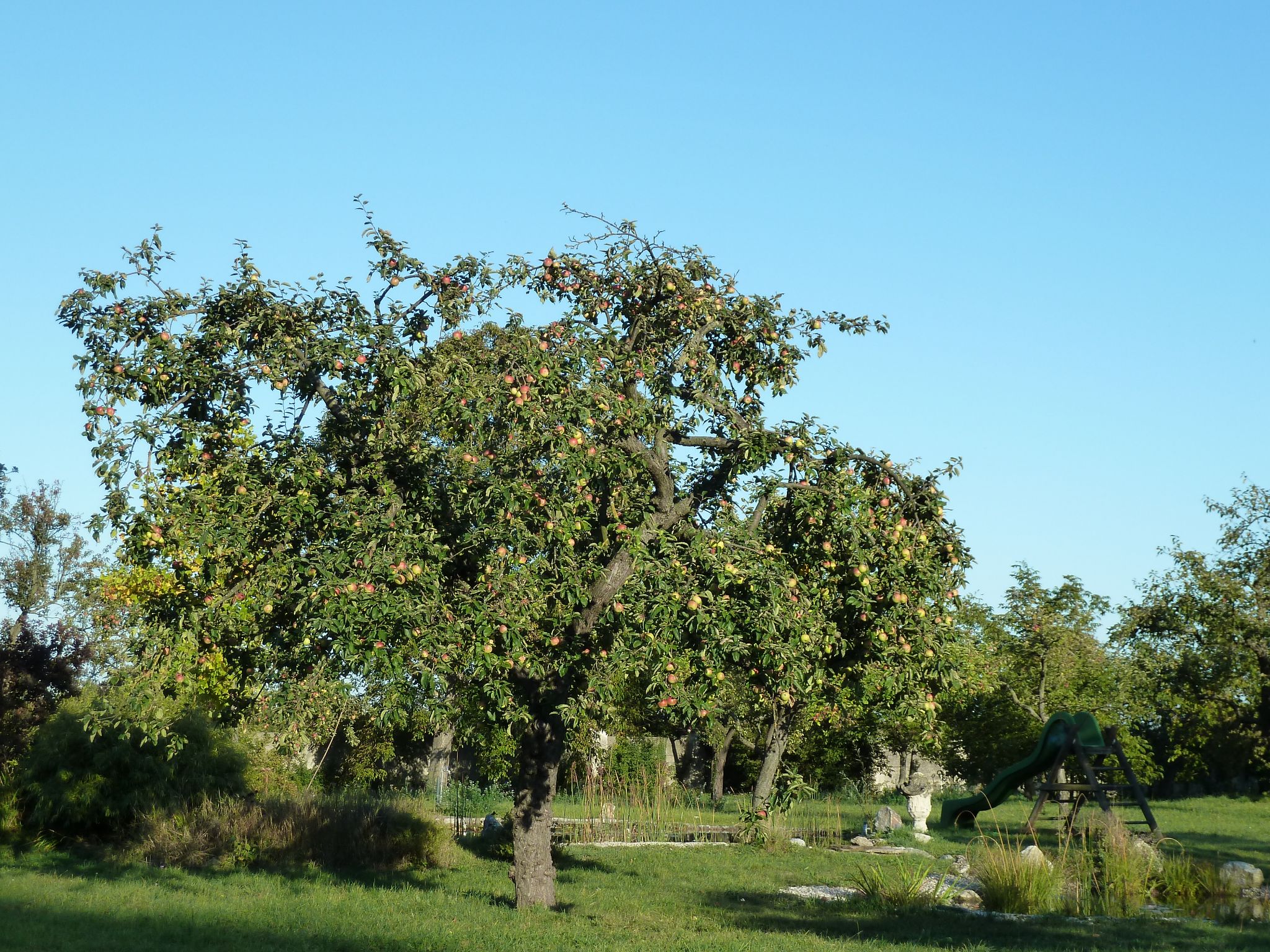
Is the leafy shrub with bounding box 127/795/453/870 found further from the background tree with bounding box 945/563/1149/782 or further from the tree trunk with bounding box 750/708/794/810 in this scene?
the background tree with bounding box 945/563/1149/782

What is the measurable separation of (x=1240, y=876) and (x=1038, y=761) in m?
5.50

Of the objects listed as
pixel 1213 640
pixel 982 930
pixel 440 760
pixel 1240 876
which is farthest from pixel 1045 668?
pixel 440 760

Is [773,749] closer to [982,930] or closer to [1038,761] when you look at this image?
[1038,761]

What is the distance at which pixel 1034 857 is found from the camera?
15.1 metres

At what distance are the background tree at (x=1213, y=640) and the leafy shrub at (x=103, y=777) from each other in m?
→ 18.5

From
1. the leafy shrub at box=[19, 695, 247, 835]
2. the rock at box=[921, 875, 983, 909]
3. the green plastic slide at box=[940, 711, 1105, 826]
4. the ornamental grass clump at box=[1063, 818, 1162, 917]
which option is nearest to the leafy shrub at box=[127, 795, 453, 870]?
the leafy shrub at box=[19, 695, 247, 835]

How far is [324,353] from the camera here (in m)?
11.5

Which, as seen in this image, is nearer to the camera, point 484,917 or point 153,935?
point 153,935

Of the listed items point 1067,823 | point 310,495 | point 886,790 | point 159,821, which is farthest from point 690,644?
point 886,790

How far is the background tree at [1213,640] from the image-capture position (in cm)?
2275

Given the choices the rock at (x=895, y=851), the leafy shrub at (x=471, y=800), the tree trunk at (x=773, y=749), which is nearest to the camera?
the rock at (x=895, y=851)

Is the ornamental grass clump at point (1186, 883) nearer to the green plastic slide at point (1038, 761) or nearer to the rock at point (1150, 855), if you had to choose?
the rock at point (1150, 855)

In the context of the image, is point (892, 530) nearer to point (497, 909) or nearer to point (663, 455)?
point (663, 455)

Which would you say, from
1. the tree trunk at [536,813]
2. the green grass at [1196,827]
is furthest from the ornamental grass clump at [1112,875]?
the tree trunk at [536,813]
